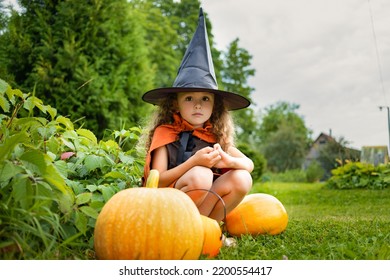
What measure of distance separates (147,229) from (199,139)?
3.73ft

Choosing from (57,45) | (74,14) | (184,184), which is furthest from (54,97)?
(184,184)

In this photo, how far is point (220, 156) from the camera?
2457 mm

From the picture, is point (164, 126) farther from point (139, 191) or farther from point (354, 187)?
point (354, 187)

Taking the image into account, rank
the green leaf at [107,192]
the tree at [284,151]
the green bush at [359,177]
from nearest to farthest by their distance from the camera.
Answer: the green leaf at [107,192], the green bush at [359,177], the tree at [284,151]

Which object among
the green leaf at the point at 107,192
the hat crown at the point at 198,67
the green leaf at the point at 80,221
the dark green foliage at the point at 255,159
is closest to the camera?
the green leaf at the point at 80,221

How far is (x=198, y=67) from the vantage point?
2.74 m

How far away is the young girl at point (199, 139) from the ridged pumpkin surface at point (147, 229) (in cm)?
59

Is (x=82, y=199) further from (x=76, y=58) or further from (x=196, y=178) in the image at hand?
(x=76, y=58)

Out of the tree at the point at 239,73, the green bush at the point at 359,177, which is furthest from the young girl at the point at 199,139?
the tree at the point at 239,73

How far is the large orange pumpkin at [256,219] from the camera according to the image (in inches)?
112

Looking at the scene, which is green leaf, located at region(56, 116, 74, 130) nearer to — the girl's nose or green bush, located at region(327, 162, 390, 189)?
the girl's nose

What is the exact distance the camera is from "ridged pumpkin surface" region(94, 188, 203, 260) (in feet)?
5.80

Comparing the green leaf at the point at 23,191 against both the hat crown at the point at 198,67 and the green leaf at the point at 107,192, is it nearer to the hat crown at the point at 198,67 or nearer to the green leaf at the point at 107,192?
the green leaf at the point at 107,192
